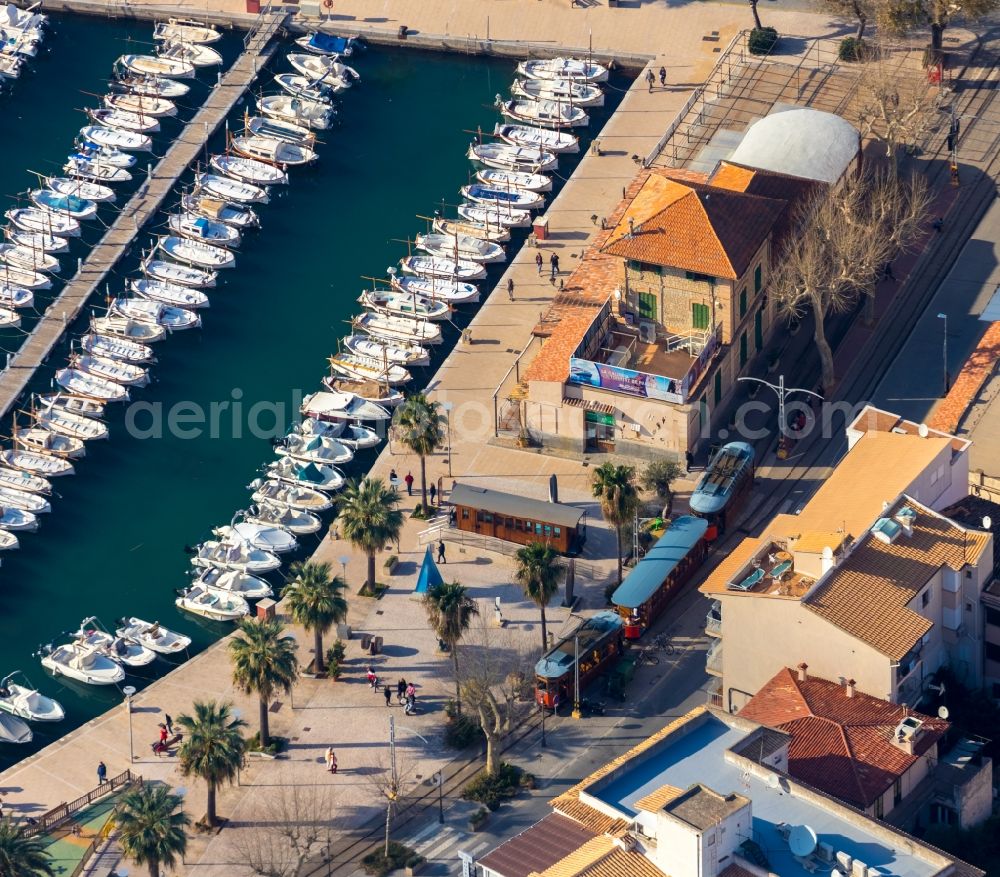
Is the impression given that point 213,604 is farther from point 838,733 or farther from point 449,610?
point 838,733

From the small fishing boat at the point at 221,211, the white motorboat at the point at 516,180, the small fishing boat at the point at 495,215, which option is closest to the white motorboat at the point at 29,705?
the small fishing boat at the point at 221,211

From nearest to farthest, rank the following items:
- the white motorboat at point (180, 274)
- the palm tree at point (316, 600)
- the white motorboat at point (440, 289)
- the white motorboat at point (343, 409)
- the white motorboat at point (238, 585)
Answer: the palm tree at point (316, 600), the white motorboat at point (238, 585), the white motorboat at point (343, 409), the white motorboat at point (440, 289), the white motorboat at point (180, 274)

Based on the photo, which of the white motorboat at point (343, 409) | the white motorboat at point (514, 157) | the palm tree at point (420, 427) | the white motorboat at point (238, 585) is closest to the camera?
the white motorboat at point (238, 585)

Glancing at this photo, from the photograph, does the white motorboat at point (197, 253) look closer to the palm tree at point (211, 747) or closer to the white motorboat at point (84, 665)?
the white motorboat at point (84, 665)

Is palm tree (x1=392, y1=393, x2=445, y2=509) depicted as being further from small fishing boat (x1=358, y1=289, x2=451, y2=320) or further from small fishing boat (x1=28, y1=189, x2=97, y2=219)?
small fishing boat (x1=28, y1=189, x2=97, y2=219)

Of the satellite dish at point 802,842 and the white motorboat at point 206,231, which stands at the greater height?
the white motorboat at point 206,231

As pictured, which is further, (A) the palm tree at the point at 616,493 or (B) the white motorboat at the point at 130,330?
(B) the white motorboat at the point at 130,330

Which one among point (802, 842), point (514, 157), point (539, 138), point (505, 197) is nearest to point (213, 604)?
point (505, 197)

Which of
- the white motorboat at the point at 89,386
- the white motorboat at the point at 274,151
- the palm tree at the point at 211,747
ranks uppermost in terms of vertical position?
the white motorboat at the point at 274,151
